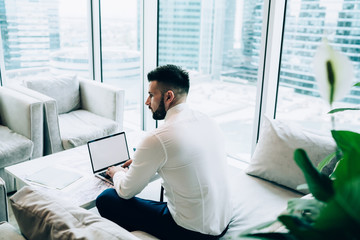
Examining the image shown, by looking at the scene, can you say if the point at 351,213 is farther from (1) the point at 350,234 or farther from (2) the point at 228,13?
(2) the point at 228,13

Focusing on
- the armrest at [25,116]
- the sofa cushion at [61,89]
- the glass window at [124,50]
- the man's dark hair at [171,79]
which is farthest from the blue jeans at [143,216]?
the glass window at [124,50]

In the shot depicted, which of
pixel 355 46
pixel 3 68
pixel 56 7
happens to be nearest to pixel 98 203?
pixel 355 46

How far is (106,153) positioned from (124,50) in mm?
2182

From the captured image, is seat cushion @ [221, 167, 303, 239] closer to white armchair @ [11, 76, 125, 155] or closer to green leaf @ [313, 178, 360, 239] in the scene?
green leaf @ [313, 178, 360, 239]

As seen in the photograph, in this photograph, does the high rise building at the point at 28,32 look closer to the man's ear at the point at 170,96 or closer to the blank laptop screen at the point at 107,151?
the blank laptop screen at the point at 107,151

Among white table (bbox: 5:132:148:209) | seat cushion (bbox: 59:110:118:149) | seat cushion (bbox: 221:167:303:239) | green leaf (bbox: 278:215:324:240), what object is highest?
green leaf (bbox: 278:215:324:240)

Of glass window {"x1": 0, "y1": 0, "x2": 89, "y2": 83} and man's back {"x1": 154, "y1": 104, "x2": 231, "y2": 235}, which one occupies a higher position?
glass window {"x1": 0, "y1": 0, "x2": 89, "y2": 83}

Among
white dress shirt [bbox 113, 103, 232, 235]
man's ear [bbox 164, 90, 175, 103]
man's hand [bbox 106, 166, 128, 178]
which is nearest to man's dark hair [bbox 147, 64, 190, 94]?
man's ear [bbox 164, 90, 175, 103]

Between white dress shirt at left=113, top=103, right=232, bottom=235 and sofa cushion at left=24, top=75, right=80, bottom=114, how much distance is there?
2066 millimetres

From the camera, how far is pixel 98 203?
175cm

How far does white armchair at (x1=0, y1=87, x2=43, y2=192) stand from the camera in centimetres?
261

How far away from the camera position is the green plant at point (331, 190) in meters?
0.46

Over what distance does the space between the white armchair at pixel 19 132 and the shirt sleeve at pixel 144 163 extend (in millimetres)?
1383

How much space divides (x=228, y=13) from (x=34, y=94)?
69.5 inches
